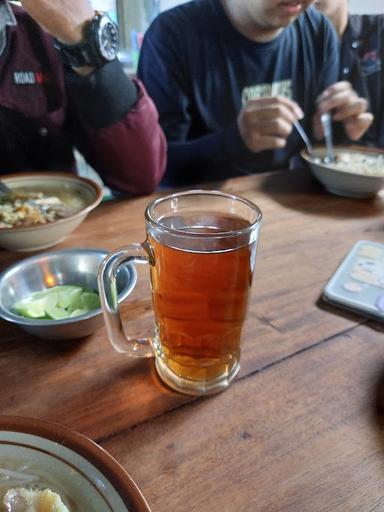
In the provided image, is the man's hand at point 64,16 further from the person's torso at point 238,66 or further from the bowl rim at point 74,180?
the person's torso at point 238,66

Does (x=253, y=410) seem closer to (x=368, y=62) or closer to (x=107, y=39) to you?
(x=107, y=39)

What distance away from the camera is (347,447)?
0.41 meters

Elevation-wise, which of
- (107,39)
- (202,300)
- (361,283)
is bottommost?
(361,283)

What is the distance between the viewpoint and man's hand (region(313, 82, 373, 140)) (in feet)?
4.79

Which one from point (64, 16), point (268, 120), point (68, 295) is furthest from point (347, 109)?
point (68, 295)

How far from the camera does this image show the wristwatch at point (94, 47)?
0.95m

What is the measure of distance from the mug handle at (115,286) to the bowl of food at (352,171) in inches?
28.7

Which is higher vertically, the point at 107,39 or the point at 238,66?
the point at 107,39

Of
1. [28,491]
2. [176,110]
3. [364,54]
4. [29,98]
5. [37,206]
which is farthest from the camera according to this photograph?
[364,54]

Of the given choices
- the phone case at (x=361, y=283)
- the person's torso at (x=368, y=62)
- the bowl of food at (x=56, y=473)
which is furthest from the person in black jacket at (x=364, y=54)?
the bowl of food at (x=56, y=473)

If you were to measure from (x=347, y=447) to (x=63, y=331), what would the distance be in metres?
0.32

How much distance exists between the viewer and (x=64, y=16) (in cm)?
97

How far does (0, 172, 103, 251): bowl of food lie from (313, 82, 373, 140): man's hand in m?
0.99

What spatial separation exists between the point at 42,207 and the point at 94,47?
15.5 inches
